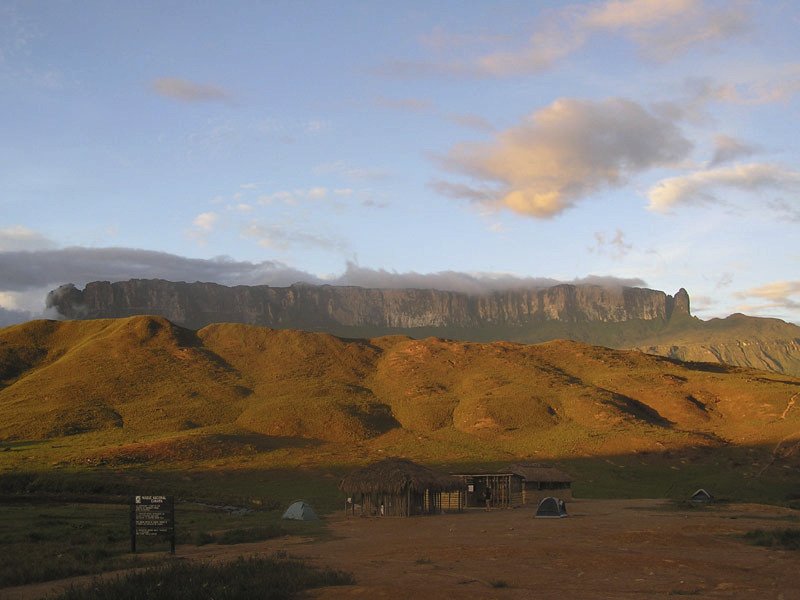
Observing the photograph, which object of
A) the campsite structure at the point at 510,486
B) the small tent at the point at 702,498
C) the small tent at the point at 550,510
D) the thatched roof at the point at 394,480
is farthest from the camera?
the campsite structure at the point at 510,486

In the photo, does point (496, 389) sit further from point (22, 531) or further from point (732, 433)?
point (22, 531)

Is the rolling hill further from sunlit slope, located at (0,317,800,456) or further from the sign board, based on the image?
the sign board

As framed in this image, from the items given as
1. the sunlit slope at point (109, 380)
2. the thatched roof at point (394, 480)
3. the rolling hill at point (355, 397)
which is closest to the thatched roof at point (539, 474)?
the thatched roof at point (394, 480)

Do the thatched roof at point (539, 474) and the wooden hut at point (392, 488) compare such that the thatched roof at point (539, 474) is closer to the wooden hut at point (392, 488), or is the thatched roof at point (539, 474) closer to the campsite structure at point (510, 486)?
the campsite structure at point (510, 486)

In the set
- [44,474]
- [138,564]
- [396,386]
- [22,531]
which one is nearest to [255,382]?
[396,386]

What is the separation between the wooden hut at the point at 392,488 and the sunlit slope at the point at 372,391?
109 feet

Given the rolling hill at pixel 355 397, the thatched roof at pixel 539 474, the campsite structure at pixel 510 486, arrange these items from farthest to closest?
the rolling hill at pixel 355 397, the thatched roof at pixel 539 474, the campsite structure at pixel 510 486

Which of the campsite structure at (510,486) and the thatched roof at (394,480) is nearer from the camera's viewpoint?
the thatched roof at (394,480)

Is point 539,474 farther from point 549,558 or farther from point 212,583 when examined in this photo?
point 212,583

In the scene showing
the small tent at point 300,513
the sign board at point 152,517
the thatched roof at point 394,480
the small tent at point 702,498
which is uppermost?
the sign board at point 152,517

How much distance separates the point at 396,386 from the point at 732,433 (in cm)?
4489

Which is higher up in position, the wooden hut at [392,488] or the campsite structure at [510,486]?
the wooden hut at [392,488]

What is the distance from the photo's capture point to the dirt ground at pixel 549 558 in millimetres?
15914

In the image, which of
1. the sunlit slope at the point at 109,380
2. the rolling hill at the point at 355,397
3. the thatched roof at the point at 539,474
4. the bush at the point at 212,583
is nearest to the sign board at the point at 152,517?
the bush at the point at 212,583
